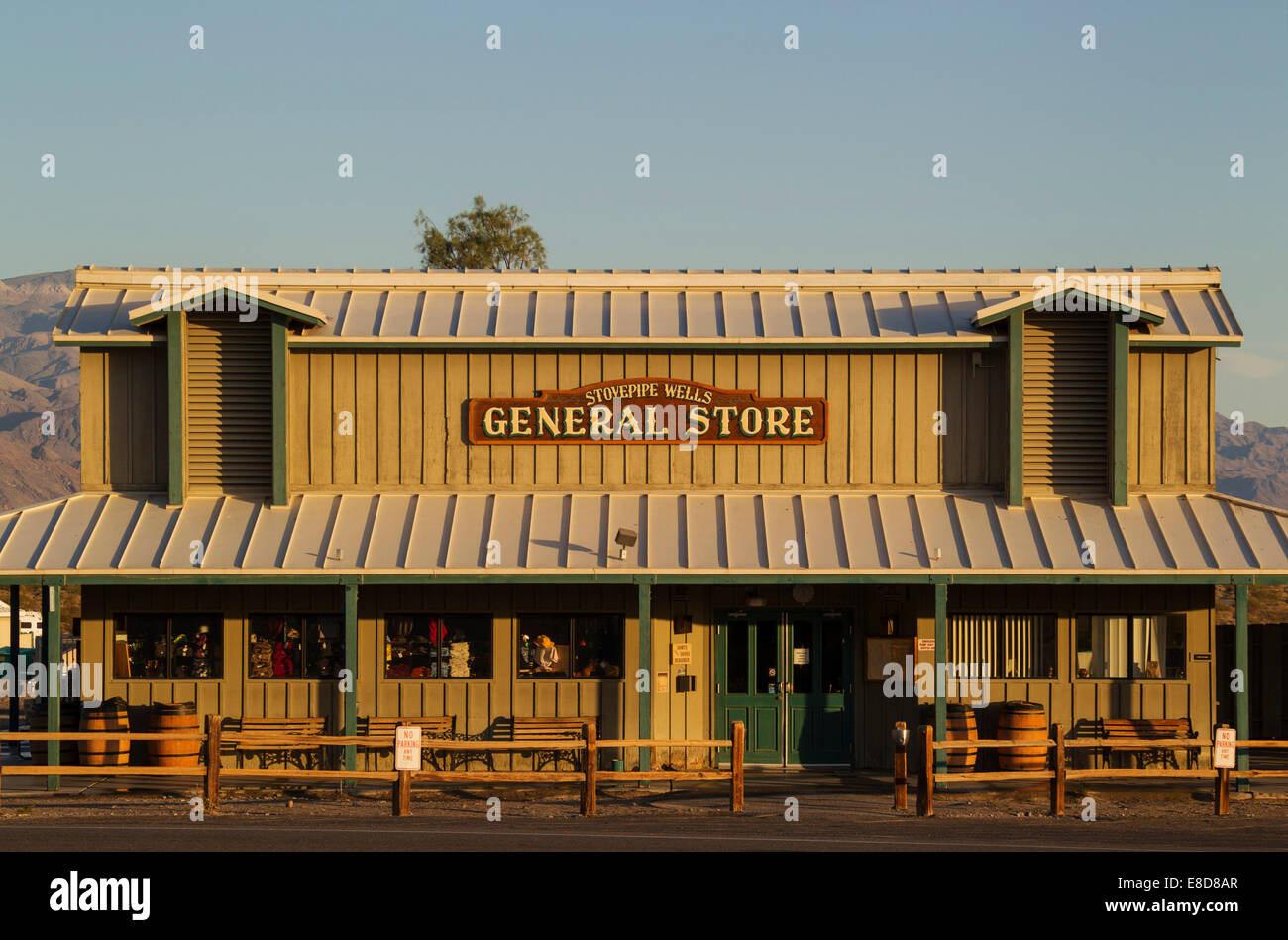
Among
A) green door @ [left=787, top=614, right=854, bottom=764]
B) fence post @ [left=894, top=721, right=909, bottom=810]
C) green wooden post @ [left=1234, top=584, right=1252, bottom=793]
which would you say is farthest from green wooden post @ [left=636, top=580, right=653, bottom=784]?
green wooden post @ [left=1234, top=584, right=1252, bottom=793]

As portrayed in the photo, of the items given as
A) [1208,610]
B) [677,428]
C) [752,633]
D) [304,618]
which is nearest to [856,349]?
[677,428]

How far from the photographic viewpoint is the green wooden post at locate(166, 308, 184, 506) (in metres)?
20.7

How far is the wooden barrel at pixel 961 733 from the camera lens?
20344mm

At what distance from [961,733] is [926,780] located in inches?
139

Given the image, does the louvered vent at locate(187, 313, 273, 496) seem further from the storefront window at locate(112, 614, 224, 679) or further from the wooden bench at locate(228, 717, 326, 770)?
the wooden bench at locate(228, 717, 326, 770)

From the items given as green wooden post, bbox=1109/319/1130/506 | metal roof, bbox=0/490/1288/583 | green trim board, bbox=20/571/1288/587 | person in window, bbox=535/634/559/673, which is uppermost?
green wooden post, bbox=1109/319/1130/506

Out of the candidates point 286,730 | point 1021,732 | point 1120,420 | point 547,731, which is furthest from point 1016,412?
point 286,730

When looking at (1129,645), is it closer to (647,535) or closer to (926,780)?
(926,780)

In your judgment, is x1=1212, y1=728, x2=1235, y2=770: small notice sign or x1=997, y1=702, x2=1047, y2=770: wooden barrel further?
x1=997, y1=702, x2=1047, y2=770: wooden barrel

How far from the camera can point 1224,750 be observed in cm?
1745

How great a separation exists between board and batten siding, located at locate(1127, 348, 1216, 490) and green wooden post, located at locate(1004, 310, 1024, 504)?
1.81m

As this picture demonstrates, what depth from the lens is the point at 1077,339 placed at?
2128 cm
